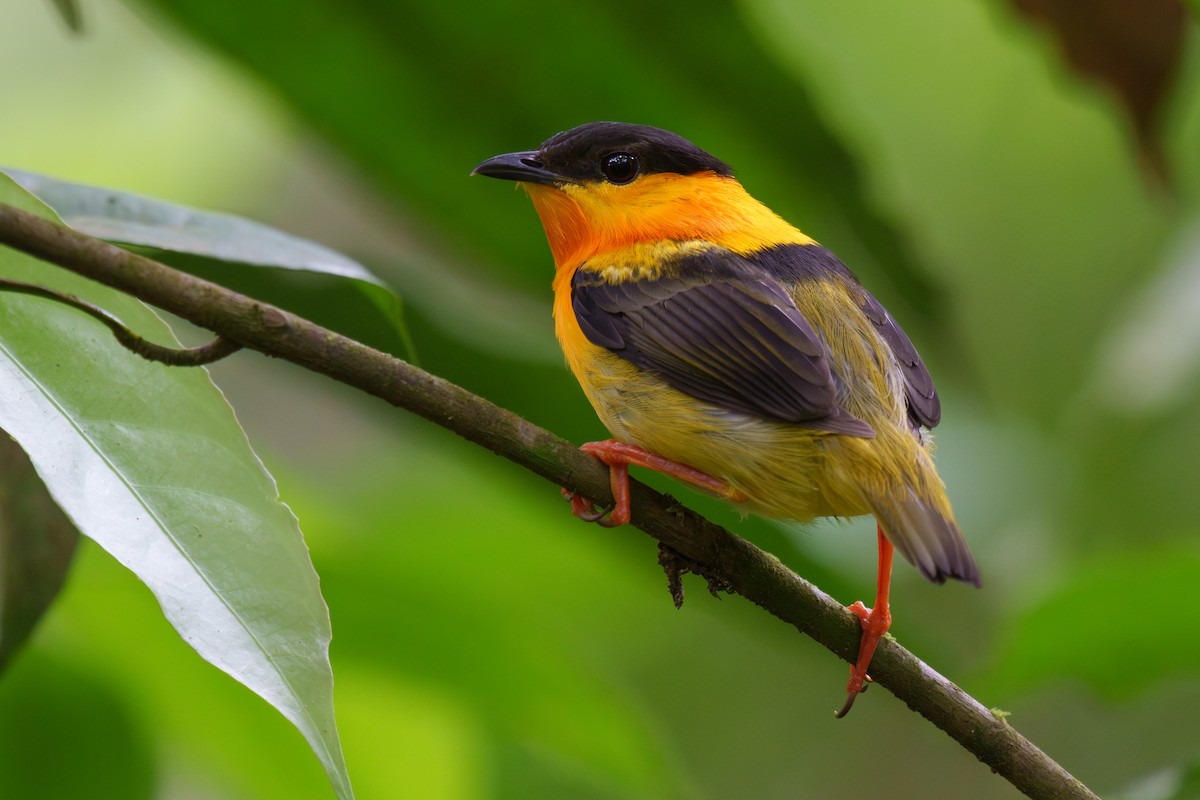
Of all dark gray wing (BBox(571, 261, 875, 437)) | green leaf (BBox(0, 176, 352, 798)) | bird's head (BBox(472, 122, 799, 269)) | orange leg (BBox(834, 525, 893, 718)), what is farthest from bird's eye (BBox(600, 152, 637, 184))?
green leaf (BBox(0, 176, 352, 798))

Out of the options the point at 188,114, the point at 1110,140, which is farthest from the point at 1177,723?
the point at 188,114

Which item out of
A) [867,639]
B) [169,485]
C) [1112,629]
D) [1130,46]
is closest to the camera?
[169,485]

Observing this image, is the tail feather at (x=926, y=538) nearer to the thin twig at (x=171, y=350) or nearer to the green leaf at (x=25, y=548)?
the thin twig at (x=171, y=350)

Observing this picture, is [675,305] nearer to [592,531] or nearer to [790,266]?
[790,266]

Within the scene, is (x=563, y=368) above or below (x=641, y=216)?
below

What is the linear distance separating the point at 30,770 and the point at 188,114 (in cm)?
282

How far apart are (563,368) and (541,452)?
1.04 m

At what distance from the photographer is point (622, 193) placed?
130 inches

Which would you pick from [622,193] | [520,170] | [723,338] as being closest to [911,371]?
[723,338]

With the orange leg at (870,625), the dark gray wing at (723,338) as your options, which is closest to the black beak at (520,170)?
the dark gray wing at (723,338)

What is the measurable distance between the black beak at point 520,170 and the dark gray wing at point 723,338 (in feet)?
1.03

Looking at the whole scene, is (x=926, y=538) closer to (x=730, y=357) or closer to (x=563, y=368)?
(x=730, y=357)

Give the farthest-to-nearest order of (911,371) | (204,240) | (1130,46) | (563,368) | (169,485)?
(563,368)
(911,371)
(1130,46)
(204,240)
(169,485)

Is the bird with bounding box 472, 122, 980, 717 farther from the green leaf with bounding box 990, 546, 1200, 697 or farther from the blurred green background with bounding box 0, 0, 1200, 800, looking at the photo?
the green leaf with bounding box 990, 546, 1200, 697
